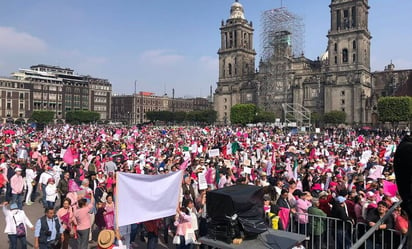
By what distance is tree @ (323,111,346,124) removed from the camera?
242 ft

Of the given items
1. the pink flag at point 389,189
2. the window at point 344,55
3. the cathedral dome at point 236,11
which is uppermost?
the cathedral dome at point 236,11

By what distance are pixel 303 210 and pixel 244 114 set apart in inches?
3019

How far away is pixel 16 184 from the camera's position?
40.4ft

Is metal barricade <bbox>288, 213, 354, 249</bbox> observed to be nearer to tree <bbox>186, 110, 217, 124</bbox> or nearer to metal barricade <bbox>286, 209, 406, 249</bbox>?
metal barricade <bbox>286, 209, 406, 249</bbox>

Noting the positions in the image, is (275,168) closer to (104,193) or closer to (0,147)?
(104,193)

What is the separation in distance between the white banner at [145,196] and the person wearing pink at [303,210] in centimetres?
288

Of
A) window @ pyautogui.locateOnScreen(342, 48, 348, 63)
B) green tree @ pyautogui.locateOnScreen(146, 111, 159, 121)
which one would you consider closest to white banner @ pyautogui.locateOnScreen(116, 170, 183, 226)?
window @ pyautogui.locateOnScreen(342, 48, 348, 63)

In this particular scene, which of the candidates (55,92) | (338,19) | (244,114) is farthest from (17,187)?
(55,92)

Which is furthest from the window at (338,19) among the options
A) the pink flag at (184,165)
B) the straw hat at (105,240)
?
the straw hat at (105,240)

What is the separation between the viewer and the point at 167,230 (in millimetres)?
10016

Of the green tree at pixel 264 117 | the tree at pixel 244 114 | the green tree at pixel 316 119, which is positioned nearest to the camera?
the green tree at pixel 316 119

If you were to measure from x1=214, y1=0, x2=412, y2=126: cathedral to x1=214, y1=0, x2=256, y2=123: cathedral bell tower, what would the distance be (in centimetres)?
27

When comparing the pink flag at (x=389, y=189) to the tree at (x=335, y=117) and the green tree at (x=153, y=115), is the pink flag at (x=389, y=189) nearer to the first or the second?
the tree at (x=335, y=117)

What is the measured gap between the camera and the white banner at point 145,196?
288 inches
